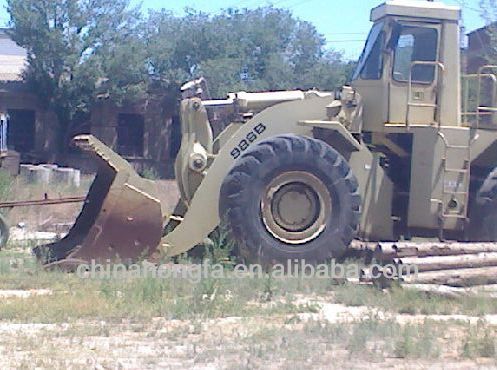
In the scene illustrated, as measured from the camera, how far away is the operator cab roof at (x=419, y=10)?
14719 millimetres

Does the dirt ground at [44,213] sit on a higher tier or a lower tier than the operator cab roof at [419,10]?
lower

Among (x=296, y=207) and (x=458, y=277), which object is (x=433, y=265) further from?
(x=296, y=207)

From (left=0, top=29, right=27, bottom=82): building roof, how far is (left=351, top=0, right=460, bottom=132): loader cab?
30392 millimetres

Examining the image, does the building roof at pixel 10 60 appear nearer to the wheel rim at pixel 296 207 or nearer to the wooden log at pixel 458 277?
the wheel rim at pixel 296 207

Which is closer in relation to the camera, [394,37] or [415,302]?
[415,302]

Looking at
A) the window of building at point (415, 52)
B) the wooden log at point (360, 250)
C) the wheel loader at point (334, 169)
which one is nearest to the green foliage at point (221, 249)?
the wheel loader at point (334, 169)

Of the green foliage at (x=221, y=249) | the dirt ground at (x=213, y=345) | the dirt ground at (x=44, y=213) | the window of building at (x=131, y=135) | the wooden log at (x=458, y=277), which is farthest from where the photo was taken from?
the window of building at (x=131, y=135)

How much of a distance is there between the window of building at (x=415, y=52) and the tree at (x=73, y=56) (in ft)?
88.2

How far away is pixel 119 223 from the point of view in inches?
525

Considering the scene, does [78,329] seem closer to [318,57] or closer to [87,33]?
[87,33]

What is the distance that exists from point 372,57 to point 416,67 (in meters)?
0.68

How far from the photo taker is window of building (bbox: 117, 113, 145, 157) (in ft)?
140

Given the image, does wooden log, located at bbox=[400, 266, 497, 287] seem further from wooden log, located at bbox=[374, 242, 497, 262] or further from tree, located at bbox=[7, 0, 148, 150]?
tree, located at bbox=[7, 0, 148, 150]

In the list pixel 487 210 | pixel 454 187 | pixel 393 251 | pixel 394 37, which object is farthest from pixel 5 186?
pixel 393 251
